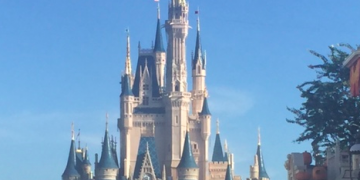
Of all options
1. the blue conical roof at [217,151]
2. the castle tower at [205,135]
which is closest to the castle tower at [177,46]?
the castle tower at [205,135]

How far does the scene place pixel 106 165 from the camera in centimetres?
10706

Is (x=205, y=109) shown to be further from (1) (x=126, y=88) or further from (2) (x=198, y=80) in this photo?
(1) (x=126, y=88)

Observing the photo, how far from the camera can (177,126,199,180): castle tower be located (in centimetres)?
10581

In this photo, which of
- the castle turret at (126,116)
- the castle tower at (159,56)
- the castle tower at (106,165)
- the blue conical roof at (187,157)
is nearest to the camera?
the blue conical roof at (187,157)

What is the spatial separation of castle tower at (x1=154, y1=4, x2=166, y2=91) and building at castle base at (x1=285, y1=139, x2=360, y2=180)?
258 feet

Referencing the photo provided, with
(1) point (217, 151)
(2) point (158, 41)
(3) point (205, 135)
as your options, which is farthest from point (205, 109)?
(2) point (158, 41)

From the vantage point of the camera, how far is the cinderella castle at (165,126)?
107812 millimetres

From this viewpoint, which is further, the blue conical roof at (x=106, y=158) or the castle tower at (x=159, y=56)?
the castle tower at (x=159, y=56)

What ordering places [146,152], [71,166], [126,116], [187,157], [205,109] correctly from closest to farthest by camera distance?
[187,157] < [146,152] < [126,116] < [71,166] < [205,109]

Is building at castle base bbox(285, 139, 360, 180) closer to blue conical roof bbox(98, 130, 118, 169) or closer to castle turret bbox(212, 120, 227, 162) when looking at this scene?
blue conical roof bbox(98, 130, 118, 169)

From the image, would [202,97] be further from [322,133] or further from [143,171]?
[322,133]

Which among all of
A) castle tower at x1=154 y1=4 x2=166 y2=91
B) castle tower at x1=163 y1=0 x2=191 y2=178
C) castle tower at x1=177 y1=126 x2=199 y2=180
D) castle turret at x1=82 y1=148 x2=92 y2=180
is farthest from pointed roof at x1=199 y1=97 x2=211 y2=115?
castle turret at x1=82 y1=148 x2=92 y2=180

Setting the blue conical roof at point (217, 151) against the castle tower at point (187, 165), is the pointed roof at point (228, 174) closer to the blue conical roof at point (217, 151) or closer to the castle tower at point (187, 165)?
the castle tower at point (187, 165)

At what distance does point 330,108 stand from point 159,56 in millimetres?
80583
